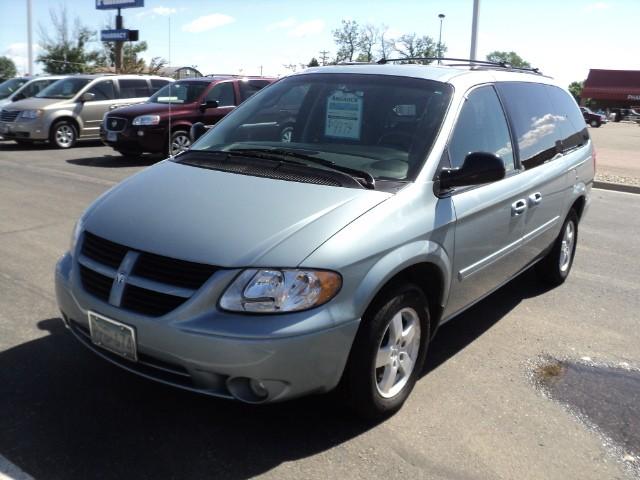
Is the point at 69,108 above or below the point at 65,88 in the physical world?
below

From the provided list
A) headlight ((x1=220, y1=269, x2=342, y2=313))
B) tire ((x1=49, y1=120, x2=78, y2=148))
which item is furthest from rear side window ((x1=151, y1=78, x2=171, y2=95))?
headlight ((x1=220, y1=269, x2=342, y2=313))

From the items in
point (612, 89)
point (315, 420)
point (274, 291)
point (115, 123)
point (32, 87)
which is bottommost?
point (315, 420)

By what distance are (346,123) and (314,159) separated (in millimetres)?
452

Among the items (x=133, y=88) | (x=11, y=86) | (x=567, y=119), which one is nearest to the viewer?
(x=567, y=119)

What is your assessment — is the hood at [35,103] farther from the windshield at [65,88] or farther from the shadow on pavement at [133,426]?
the shadow on pavement at [133,426]

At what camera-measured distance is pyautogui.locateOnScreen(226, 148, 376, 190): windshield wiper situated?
135 inches

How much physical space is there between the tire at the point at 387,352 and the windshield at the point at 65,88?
14.6 m

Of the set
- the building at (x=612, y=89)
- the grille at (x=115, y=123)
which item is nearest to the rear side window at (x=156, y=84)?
the grille at (x=115, y=123)

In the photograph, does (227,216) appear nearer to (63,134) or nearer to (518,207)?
(518,207)

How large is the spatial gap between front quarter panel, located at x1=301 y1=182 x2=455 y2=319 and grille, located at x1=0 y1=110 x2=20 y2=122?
14.3 metres

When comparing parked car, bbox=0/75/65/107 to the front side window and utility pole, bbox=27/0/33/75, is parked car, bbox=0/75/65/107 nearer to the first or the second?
the front side window

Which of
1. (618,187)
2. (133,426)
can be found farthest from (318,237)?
(618,187)

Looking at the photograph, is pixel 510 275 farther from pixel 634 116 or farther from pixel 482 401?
pixel 634 116

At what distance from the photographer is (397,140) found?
381cm
